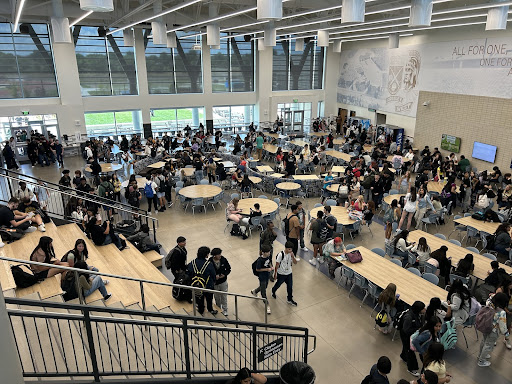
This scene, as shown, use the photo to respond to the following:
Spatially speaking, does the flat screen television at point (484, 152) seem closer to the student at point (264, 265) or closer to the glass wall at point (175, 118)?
the student at point (264, 265)

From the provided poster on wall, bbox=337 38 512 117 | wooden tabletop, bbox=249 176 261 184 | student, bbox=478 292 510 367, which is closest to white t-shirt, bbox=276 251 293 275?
student, bbox=478 292 510 367

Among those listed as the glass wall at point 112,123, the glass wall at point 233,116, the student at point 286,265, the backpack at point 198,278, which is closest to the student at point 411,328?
the student at point 286,265

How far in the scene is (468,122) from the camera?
17.6 m

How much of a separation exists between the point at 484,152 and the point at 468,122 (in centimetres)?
170

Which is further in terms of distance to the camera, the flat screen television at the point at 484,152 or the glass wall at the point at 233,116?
the glass wall at the point at 233,116

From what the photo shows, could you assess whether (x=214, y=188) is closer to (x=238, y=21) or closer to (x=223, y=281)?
(x=223, y=281)

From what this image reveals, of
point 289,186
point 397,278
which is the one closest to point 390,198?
point 289,186

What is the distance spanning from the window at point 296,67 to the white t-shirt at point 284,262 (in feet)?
72.4

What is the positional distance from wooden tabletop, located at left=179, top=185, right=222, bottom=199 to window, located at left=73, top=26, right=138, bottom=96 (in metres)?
12.8

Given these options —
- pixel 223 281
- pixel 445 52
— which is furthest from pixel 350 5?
pixel 445 52

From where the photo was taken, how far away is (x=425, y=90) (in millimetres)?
19969

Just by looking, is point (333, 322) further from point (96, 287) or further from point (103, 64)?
point (103, 64)

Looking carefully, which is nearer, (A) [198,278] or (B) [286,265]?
(A) [198,278]

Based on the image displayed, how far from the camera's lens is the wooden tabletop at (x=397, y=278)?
6867 millimetres
